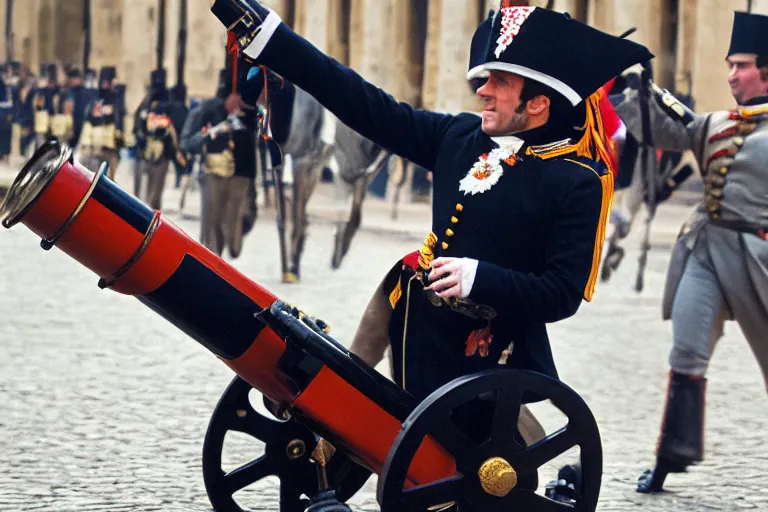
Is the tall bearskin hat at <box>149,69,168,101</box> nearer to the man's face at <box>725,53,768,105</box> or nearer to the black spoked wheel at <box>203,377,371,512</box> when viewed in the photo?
the man's face at <box>725,53,768,105</box>

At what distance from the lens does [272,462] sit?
15.2 ft

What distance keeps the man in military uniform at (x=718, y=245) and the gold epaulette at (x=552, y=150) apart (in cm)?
179

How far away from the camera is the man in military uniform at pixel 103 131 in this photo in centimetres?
1883

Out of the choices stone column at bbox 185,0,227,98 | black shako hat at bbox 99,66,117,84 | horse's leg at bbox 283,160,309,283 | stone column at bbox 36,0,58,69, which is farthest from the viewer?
stone column at bbox 36,0,58,69

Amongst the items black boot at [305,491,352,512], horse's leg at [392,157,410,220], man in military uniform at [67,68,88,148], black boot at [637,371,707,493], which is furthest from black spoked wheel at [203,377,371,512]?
man in military uniform at [67,68,88,148]

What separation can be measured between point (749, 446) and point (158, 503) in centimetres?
272

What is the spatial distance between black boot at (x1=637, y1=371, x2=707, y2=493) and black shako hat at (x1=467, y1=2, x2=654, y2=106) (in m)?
1.98

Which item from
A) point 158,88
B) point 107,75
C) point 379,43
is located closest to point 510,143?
point 158,88

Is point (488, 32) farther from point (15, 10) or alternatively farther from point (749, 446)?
point (15, 10)

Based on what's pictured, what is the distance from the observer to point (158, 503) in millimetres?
5152

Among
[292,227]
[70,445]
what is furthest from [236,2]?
[292,227]

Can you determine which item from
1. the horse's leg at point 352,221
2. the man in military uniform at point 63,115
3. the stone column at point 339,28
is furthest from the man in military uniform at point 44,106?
the horse's leg at point 352,221

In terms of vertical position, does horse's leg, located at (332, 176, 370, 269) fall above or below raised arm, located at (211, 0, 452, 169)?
below

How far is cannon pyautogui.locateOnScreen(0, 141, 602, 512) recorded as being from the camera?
3.97 m
